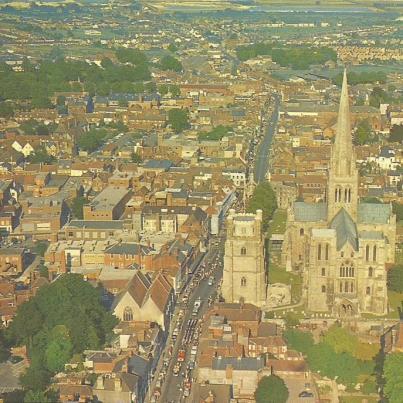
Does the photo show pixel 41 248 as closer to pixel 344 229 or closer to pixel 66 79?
pixel 344 229

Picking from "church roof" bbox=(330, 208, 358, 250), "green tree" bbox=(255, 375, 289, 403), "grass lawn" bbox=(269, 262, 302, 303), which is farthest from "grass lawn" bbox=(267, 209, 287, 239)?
"green tree" bbox=(255, 375, 289, 403)

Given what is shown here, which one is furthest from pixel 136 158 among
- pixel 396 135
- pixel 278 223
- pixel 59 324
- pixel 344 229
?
pixel 59 324

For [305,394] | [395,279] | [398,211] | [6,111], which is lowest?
[6,111]

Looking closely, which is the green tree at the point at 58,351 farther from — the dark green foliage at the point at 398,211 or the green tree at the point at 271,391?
the dark green foliage at the point at 398,211

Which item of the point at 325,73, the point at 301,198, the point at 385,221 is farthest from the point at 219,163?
the point at 325,73

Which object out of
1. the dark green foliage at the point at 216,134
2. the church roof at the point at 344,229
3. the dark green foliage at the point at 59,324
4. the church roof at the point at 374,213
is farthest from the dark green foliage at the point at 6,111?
the church roof at the point at 344,229

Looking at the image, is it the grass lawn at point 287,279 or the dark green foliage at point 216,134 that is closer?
the grass lawn at point 287,279
